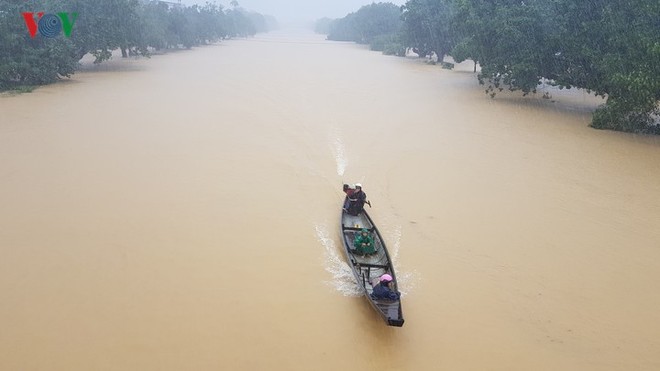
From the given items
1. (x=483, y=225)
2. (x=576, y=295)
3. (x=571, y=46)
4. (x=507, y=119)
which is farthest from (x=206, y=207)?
(x=571, y=46)

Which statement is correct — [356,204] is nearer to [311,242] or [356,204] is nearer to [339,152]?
[311,242]

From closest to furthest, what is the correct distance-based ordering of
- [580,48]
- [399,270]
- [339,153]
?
[399,270], [339,153], [580,48]

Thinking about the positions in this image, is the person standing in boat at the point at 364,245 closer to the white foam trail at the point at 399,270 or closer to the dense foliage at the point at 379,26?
the white foam trail at the point at 399,270

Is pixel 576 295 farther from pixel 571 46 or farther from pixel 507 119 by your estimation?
pixel 571 46

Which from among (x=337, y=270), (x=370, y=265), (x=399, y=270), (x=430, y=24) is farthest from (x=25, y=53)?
(x=430, y=24)

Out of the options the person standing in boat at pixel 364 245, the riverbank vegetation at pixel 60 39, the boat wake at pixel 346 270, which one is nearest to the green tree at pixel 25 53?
the riverbank vegetation at pixel 60 39

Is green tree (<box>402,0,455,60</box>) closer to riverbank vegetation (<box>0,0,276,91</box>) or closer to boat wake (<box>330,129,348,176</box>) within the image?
riverbank vegetation (<box>0,0,276,91</box>)

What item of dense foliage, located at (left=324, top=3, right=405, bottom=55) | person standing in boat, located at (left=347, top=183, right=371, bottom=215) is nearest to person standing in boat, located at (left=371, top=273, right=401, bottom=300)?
person standing in boat, located at (left=347, top=183, right=371, bottom=215)

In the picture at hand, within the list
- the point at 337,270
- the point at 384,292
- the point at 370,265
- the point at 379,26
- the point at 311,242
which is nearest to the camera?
the point at 384,292
